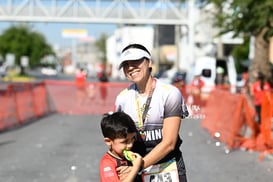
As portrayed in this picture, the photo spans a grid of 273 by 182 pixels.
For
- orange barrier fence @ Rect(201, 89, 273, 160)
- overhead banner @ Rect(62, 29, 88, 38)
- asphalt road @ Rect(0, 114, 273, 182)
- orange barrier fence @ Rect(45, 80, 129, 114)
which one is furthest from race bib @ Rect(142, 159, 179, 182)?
overhead banner @ Rect(62, 29, 88, 38)

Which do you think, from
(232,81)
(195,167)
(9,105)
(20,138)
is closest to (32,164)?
(195,167)

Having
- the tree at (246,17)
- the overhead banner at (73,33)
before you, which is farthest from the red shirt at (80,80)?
the overhead banner at (73,33)

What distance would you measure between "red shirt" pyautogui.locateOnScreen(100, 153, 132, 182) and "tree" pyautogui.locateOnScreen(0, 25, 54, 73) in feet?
285

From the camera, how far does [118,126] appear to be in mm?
4008

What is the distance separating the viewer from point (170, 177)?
14.1 ft

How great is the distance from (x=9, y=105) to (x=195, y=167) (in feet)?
32.1

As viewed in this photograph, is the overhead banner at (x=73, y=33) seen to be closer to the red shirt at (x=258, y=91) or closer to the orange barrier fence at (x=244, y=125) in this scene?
the red shirt at (x=258, y=91)

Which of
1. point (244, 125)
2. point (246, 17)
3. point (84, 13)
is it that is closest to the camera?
point (244, 125)

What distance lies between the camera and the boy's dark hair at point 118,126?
13.1ft

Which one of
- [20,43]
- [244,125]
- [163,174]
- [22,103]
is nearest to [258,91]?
[244,125]

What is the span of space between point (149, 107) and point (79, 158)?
308 inches

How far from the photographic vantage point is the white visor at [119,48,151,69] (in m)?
4.16

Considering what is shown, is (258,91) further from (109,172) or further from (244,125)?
(109,172)

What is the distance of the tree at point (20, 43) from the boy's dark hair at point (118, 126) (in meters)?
86.8
